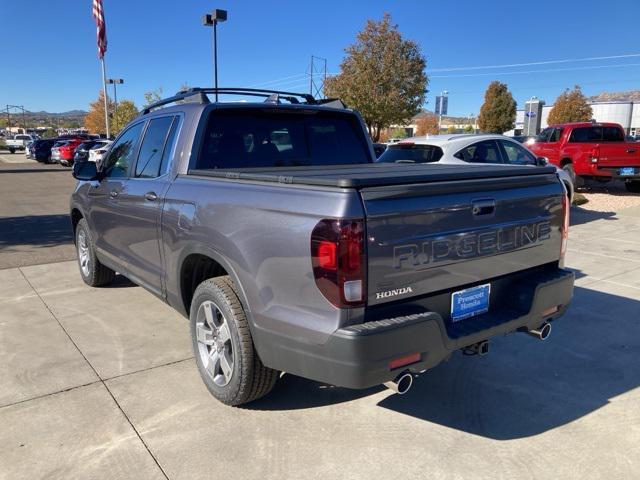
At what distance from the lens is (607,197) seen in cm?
1465

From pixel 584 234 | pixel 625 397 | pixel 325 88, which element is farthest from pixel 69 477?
pixel 325 88

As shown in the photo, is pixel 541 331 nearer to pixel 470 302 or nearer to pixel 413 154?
pixel 470 302

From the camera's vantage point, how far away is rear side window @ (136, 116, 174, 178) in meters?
4.10

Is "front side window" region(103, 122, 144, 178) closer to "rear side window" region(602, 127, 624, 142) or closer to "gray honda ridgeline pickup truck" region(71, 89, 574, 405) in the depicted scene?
"gray honda ridgeline pickup truck" region(71, 89, 574, 405)

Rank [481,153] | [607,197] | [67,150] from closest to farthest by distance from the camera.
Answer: [481,153]
[607,197]
[67,150]

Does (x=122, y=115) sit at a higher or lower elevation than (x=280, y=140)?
higher

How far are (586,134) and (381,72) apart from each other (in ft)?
56.1

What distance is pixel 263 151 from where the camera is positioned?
13.4ft

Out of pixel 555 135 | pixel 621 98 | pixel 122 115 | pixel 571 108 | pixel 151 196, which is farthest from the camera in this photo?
pixel 621 98

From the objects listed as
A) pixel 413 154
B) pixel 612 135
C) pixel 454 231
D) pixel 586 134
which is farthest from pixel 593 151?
pixel 454 231

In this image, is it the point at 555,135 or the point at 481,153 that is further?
the point at 555,135

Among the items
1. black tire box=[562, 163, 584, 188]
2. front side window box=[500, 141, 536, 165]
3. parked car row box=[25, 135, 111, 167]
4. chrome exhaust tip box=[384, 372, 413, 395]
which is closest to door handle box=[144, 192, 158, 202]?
chrome exhaust tip box=[384, 372, 413, 395]

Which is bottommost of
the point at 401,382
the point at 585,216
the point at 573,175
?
the point at 585,216

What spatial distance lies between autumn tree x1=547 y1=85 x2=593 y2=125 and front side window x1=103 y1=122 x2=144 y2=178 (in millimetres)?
54898
